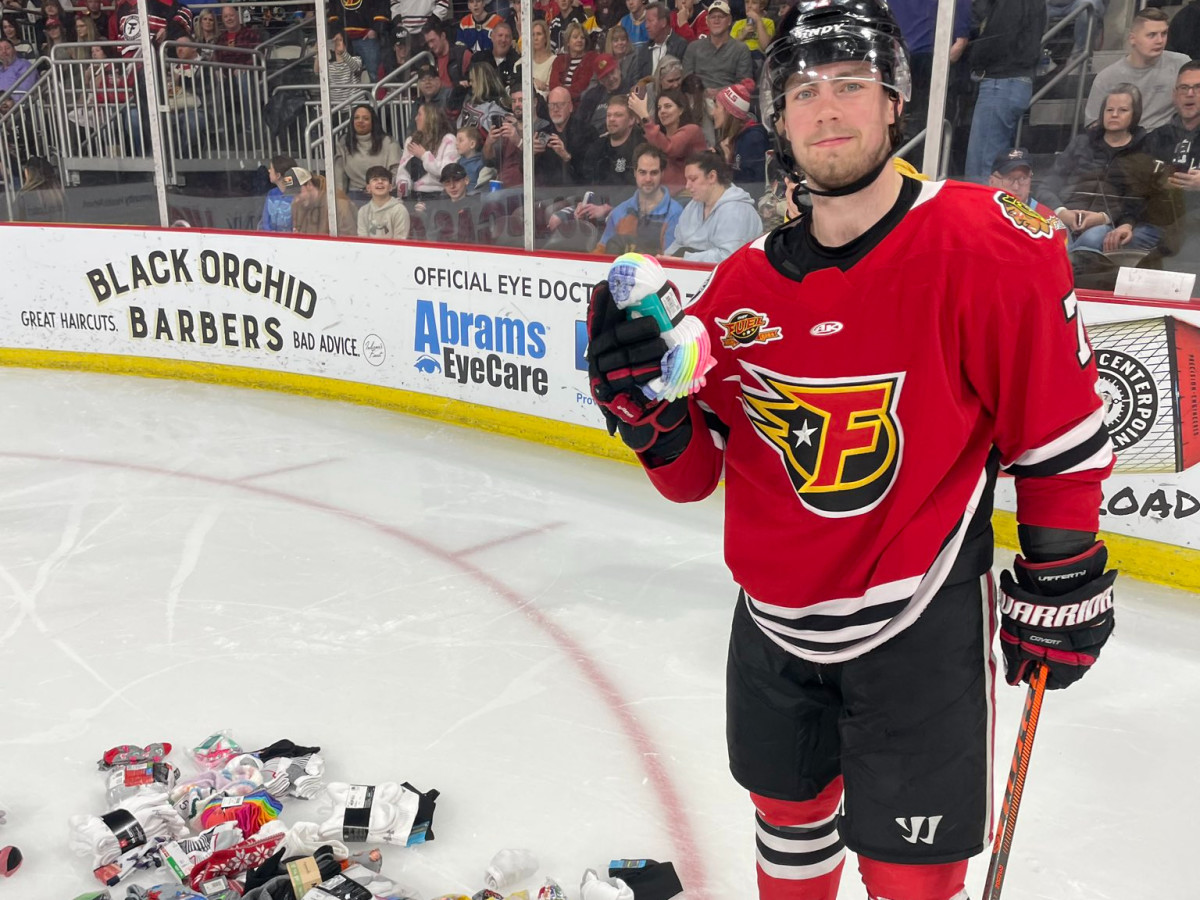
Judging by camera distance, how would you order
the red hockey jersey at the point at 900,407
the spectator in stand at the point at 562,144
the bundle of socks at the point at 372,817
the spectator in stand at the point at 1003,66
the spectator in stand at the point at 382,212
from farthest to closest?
1. the spectator in stand at the point at 382,212
2. the spectator in stand at the point at 562,144
3. the spectator in stand at the point at 1003,66
4. the bundle of socks at the point at 372,817
5. the red hockey jersey at the point at 900,407

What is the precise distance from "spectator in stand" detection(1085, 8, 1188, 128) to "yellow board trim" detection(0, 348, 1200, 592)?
137 cm

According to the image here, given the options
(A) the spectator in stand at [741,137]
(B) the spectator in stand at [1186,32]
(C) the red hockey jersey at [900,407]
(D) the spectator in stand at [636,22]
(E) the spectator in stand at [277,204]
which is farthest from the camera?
(E) the spectator in stand at [277,204]

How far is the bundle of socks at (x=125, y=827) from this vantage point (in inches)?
75.5

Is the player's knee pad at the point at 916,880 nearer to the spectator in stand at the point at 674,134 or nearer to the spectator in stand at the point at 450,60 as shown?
the spectator in stand at the point at 674,134

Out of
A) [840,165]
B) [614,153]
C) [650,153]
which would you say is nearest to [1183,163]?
[650,153]

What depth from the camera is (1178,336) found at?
3.13 metres

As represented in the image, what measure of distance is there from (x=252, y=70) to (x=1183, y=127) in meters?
5.16

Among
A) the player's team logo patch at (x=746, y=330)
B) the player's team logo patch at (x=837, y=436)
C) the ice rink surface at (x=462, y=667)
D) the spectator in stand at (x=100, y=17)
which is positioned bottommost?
the ice rink surface at (x=462, y=667)

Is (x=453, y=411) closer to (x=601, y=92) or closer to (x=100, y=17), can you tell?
(x=601, y=92)

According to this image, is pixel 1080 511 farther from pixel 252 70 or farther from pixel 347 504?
pixel 252 70

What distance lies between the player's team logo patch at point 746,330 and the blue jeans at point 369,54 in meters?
4.67

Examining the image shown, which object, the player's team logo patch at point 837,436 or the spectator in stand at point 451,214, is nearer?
the player's team logo patch at point 837,436

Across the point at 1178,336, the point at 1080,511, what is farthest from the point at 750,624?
the point at 1178,336

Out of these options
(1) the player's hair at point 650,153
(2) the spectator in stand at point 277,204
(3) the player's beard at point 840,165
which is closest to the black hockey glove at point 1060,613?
(3) the player's beard at point 840,165
